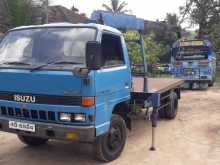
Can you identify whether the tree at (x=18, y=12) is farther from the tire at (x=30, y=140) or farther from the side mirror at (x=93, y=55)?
the side mirror at (x=93, y=55)

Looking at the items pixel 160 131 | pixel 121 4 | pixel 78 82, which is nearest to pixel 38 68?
pixel 78 82

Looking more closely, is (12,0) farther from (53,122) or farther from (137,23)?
(53,122)

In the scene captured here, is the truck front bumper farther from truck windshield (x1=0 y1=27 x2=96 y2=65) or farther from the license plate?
truck windshield (x1=0 y1=27 x2=96 y2=65)

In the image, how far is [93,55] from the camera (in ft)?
18.7

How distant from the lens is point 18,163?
681cm

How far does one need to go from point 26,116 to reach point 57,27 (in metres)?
1.55

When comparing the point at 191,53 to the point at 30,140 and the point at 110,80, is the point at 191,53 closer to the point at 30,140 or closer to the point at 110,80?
the point at 30,140

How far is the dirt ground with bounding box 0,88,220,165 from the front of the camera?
6.95 m

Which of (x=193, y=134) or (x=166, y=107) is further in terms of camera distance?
(x=166, y=107)

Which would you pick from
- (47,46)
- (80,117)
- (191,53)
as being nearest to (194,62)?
(191,53)

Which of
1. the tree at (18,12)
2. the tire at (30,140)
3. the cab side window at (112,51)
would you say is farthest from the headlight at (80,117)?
the tree at (18,12)

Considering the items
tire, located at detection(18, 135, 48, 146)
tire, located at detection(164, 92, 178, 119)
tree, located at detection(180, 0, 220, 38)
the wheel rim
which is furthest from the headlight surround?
tree, located at detection(180, 0, 220, 38)

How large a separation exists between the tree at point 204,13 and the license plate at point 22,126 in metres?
34.3

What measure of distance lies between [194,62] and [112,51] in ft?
45.5
